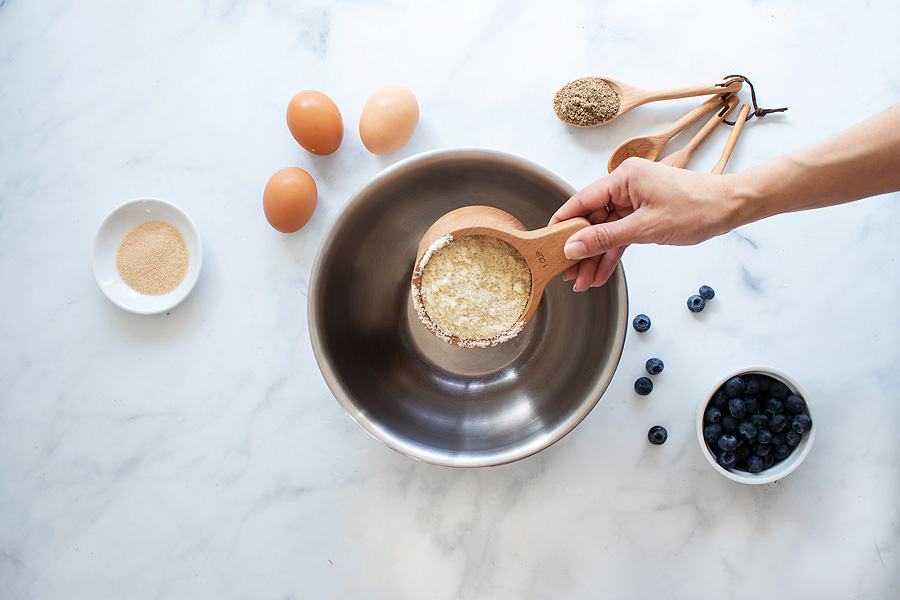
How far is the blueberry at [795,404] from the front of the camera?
1341 millimetres

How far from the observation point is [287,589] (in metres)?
1.49

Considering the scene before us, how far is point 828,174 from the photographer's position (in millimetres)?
1028

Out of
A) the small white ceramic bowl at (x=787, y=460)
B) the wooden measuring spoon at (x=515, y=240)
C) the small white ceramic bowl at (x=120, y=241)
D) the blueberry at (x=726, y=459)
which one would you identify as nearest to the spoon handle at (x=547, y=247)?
the wooden measuring spoon at (x=515, y=240)

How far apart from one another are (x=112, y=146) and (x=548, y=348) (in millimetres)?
1340

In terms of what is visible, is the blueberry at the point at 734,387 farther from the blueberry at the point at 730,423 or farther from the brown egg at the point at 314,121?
the brown egg at the point at 314,121

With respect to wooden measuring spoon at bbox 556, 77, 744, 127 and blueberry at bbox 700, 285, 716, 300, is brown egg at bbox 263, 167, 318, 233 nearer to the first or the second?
wooden measuring spoon at bbox 556, 77, 744, 127

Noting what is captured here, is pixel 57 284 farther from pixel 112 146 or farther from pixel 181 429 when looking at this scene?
pixel 181 429

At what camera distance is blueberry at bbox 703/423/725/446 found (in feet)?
4.46

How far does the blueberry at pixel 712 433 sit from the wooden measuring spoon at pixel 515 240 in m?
0.57

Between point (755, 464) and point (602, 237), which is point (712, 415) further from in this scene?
point (602, 237)

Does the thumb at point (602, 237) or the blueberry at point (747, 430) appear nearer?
the thumb at point (602, 237)

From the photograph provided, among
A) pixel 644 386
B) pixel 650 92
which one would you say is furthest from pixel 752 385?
pixel 650 92

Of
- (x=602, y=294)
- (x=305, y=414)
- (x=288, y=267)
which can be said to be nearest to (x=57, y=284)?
(x=288, y=267)

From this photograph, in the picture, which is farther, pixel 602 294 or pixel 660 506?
pixel 660 506
